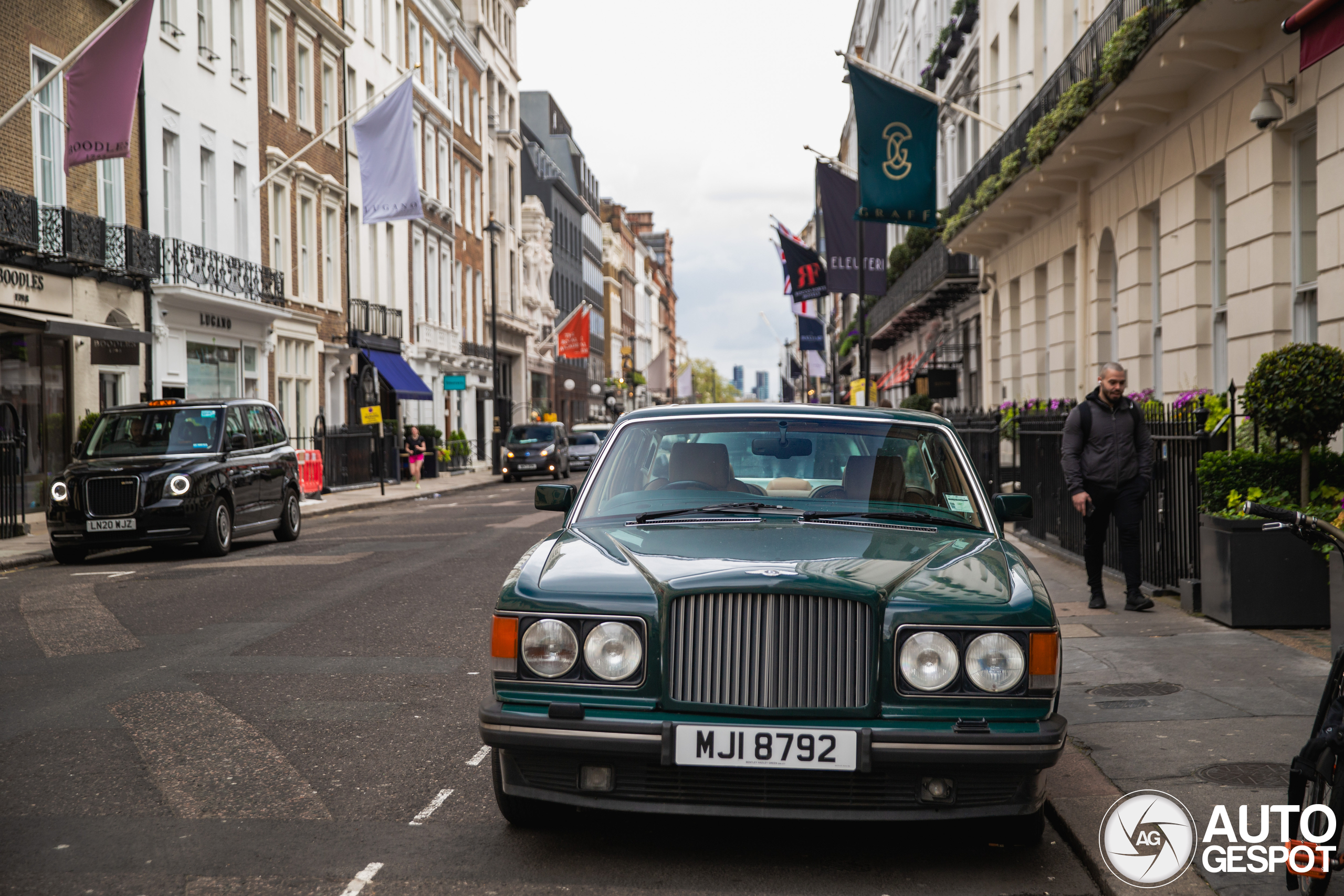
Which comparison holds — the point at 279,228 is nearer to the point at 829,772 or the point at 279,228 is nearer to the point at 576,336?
the point at 576,336

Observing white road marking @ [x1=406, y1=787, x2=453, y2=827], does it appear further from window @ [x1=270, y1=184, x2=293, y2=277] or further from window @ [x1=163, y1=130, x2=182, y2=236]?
window @ [x1=270, y1=184, x2=293, y2=277]

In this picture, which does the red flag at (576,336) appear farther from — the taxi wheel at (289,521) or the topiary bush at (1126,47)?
the topiary bush at (1126,47)

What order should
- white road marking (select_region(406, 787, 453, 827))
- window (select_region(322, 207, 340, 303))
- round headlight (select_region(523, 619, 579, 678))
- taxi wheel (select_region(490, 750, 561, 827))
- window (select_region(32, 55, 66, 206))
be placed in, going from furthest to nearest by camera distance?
1. window (select_region(322, 207, 340, 303))
2. window (select_region(32, 55, 66, 206))
3. white road marking (select_region(406, 787, 453, 827))
4. taxi wheel (select_region(490, 750, 561, 827))
5. round headlight (select_region(523, 619, 579, 678))

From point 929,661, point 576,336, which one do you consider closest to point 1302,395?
point 929,661

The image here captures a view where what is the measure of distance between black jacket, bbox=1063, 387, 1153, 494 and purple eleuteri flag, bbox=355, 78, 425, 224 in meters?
22.1

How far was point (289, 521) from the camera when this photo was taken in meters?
18.5

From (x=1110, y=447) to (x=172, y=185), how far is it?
23702mm

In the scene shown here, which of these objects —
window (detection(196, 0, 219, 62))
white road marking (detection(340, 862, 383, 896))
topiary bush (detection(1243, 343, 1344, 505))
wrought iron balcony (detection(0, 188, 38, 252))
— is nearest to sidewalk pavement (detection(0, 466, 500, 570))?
wrought iron balcony (detection(0, 188, 38, 252))

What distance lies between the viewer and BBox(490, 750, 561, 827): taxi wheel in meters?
4.62

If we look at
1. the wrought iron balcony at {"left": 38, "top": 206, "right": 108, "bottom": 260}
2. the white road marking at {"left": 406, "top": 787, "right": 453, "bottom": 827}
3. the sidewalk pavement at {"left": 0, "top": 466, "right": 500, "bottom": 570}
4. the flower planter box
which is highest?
the wrought iron balcony at {"left": 38, "top": 206, "right": 108, "bottom": 260}

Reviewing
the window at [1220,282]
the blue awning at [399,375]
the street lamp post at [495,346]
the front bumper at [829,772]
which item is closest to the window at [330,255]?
the blue awning at [399,375]

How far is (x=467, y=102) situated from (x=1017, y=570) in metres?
56.9

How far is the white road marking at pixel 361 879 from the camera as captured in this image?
162 inches

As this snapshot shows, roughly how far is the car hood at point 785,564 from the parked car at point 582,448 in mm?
41599
